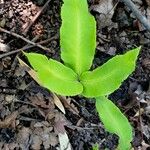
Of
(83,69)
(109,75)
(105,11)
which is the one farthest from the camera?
A: (105,11)

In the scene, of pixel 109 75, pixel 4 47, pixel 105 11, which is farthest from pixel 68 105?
pixel 105 11

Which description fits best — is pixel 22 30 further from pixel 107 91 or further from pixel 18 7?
pixel 107 91

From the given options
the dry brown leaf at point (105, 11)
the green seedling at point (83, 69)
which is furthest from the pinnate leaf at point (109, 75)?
the dry brown leaf at point (105, 11)

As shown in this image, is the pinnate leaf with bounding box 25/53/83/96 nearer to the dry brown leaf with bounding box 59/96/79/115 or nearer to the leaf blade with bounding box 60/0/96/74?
the leaf blade with bounding box 60/0/96/74

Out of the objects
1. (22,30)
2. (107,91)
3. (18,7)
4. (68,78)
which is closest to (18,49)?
(22,30)

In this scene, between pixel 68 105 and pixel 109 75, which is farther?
pixel 68 105

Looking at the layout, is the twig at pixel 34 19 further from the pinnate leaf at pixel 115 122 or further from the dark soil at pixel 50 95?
the pinnate leaf at pixel 115 122

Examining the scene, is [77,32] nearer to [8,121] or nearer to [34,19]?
[34,19]

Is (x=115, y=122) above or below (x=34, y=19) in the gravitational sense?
below
